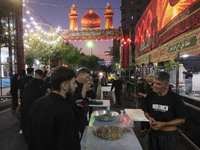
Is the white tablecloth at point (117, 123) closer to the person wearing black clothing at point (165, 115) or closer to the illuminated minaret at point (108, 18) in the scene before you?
the person wearing black clothing at point (165, 115)

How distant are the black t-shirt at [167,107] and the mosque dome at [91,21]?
17.0m

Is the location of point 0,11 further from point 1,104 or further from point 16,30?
point 1,104

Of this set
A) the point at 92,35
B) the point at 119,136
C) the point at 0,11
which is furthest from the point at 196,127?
the point at 92,35

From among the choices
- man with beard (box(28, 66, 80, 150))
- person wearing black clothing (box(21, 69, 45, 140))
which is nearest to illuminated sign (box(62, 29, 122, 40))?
person wearing black clothing (box(21, 69, 45, 140))

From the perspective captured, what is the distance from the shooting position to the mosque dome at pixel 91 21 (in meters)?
18.1

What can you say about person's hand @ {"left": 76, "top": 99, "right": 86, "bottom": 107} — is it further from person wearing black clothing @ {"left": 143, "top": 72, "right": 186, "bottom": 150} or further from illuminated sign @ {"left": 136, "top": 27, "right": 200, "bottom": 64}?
illuminated sign @ {"left": 136, "top": 27, "right": 200, "bottom": 64}

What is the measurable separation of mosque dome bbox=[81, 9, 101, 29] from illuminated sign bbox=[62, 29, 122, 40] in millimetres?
1465

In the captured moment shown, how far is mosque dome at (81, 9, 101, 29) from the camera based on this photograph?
59.5 ft

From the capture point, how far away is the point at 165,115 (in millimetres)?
2549

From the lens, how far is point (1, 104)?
8594mm

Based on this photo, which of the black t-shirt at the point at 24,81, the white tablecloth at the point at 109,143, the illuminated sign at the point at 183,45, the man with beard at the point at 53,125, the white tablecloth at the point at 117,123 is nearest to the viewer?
the man with beard at the point at 53,125

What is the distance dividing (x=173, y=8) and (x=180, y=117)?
417 centimetres

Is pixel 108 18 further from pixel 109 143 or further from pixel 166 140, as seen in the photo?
pixel 109 143

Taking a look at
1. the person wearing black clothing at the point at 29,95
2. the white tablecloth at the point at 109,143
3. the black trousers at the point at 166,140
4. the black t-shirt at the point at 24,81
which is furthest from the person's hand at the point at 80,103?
the black t-shirt at the point at 24,81
